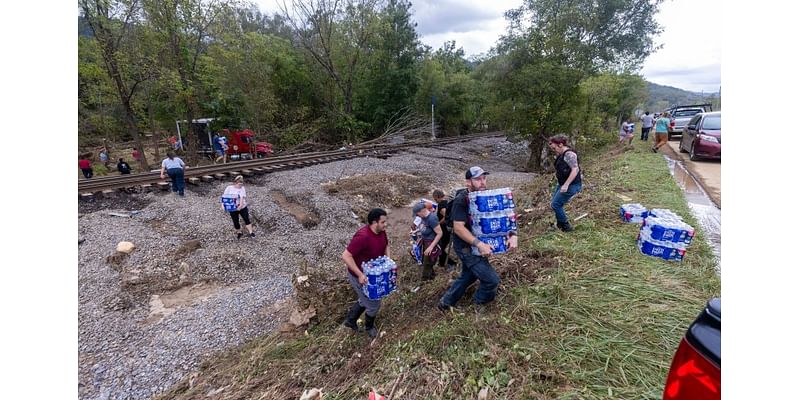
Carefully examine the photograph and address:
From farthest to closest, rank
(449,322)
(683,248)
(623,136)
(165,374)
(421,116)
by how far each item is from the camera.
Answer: (421,116) < (623,136) < (165,374) < (683,248) < (449,322)

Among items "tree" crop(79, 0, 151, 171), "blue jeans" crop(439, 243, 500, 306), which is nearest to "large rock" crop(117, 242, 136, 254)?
"blue jeans" crop(439, 243, 500, 306)

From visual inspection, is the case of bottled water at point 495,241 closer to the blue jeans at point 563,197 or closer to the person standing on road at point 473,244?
the person standing on road at point 473,244

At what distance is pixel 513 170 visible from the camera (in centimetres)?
1802

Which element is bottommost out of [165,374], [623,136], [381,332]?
[165,374]

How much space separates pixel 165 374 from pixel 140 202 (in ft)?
22.9

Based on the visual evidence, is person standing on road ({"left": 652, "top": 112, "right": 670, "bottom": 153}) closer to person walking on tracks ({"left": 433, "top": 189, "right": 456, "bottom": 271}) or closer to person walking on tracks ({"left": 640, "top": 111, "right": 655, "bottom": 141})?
person walking on tracks ({"left": 640, "top": 111, "right": 655, "bottom": 141})

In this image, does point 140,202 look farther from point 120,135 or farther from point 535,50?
point 120,135

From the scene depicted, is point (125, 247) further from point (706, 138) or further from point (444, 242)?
point (706, 138)

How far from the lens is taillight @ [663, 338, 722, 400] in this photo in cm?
115

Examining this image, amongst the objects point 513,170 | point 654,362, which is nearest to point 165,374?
point 654,362

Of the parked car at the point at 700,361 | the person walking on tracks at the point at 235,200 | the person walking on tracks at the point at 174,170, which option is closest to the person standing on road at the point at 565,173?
the parked car at the point at 700,361

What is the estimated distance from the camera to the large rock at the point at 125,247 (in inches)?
265

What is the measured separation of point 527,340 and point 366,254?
1.95 meters

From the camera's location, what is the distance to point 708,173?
8305mm
